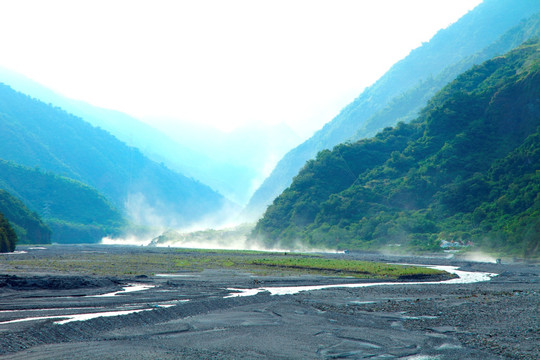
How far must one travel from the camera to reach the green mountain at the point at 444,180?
103m

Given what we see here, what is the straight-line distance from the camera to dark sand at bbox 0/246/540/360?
2083cm

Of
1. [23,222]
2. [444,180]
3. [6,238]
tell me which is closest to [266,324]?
[6,238]

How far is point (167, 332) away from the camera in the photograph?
24000 millimetres

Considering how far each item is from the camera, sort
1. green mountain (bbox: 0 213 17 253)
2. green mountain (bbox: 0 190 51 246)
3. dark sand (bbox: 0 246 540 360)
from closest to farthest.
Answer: dark sand (bbox: 0 246 540 360) → green mountain (bbox: 0 213 17 253) → green mountain (bbox: 0 190 51 246)

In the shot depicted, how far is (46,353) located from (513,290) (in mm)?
35191

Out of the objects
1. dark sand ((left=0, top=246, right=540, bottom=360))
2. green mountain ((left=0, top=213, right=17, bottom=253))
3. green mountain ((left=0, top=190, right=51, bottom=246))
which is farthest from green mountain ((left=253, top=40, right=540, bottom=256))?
green mountain ((left=0, top=213, right=17, bottom=253))

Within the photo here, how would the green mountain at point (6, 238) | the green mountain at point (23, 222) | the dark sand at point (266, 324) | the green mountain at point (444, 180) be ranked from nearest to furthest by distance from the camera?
the dark sand at point (266, 324) < the green mountain at point (6, 238) < the green mountain at point (444, 180) < the green mountain at point (23, 222)

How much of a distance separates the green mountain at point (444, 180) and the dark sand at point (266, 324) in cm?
5670

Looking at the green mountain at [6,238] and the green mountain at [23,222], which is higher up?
the green mountain at [23,222]

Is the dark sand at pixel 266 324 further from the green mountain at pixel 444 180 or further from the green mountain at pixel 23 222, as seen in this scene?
the green mountain at pixel 23 222

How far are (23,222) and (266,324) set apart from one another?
140196 mm

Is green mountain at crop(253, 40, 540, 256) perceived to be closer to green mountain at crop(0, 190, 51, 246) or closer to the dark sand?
the dark sand

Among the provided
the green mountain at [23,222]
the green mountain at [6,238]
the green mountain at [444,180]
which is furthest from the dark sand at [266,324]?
the green mountain at [23,222]

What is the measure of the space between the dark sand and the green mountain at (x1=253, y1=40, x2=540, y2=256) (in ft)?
186
